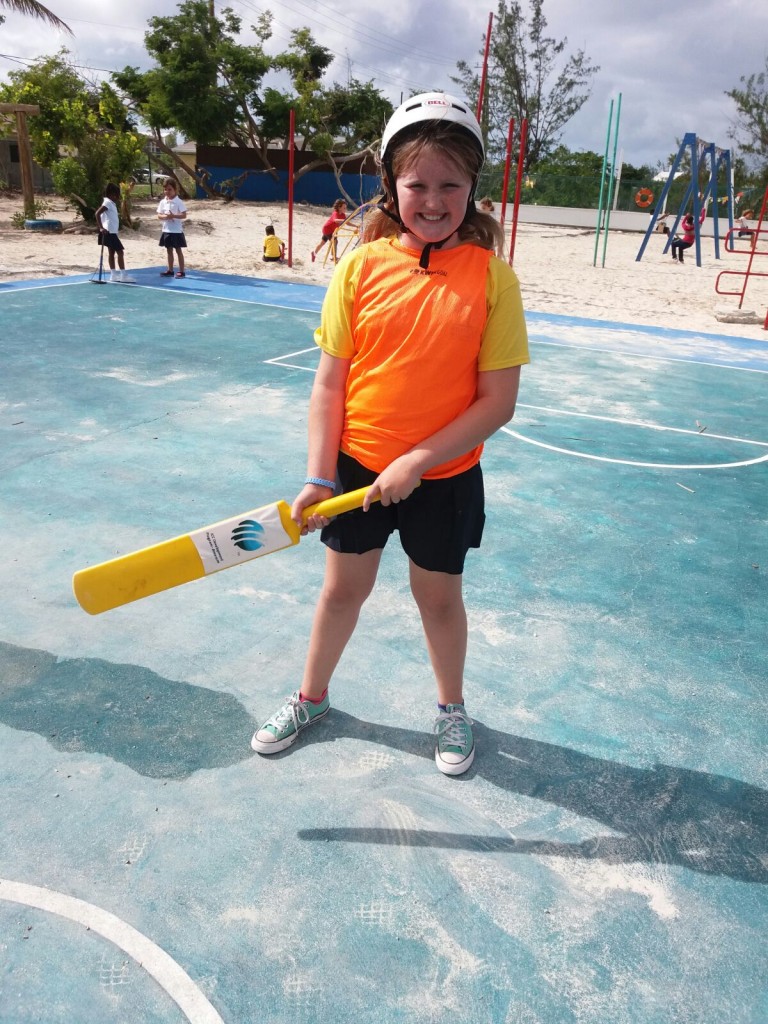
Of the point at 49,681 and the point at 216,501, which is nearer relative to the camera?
the point at 49,681

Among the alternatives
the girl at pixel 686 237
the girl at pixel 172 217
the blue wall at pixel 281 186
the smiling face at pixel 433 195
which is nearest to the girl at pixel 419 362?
the smiling face at pixel 433 195

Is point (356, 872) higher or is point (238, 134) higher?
point (238, 134)

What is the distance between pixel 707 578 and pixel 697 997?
2.38 m

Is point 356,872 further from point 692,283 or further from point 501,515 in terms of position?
point 692,283

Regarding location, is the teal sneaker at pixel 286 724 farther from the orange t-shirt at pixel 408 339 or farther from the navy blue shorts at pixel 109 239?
the navy blue shorts at pixel 109 239

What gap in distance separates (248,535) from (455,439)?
647 millimetres

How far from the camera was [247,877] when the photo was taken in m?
2.06

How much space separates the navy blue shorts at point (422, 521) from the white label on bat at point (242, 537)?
0.49 feet

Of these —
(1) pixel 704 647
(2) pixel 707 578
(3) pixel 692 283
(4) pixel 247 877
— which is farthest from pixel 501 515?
(3) pixel 692 283

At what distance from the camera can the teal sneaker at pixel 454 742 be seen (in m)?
2.46

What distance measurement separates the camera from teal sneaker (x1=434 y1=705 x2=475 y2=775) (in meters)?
2.46

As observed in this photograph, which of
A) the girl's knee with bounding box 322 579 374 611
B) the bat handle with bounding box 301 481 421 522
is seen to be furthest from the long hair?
the girl's knee with bounding box 322 579 374 611

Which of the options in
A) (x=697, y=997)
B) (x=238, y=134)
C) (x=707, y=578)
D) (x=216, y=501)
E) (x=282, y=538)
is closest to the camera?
(x=697, y=997)

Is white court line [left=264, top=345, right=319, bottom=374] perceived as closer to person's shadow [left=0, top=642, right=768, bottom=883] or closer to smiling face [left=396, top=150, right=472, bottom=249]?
person's shadow [left=0, top=642, right=768, bottom=883]
